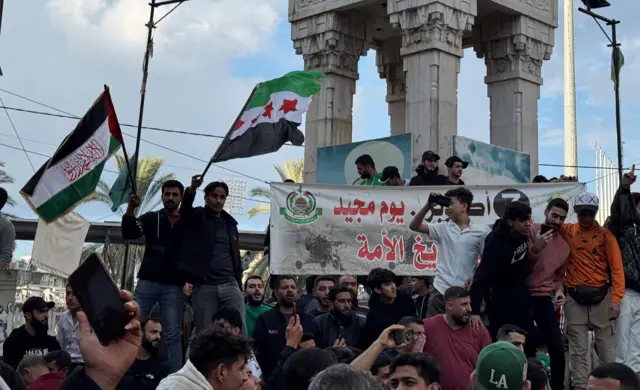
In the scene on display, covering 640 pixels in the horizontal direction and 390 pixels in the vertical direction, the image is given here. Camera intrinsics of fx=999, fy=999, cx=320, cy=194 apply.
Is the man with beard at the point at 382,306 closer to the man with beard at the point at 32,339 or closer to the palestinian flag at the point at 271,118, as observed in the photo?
the palestinian flag at the point at 271,118

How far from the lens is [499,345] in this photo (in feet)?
18.3

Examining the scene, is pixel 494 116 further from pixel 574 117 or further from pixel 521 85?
pixel 574 117

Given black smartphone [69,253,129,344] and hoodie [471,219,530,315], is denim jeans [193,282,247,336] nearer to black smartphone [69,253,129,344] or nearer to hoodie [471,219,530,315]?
hoodie [471,219,530,315]

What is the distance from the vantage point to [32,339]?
11281 mm

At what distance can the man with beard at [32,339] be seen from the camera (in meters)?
11.2

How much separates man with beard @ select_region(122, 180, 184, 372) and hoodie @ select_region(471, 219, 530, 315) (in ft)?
9.62

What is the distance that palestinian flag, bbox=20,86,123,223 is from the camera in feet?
36.2

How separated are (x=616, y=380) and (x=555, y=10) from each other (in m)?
15.9

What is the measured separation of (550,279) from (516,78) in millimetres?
10852

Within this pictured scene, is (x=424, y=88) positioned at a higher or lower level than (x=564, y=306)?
higher

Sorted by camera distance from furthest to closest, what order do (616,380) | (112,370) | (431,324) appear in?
(431,324), (616,380), (112,370)

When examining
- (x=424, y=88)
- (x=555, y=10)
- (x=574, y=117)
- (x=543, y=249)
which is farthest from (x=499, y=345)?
(x=574, y=117)

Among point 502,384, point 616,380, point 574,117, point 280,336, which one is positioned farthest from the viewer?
point 574,117

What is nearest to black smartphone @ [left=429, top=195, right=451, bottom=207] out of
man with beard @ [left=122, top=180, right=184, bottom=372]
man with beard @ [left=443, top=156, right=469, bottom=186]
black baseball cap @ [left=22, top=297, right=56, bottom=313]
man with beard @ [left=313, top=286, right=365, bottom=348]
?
man with beard @ [left=313, top=286, right=365, bottom=348]
